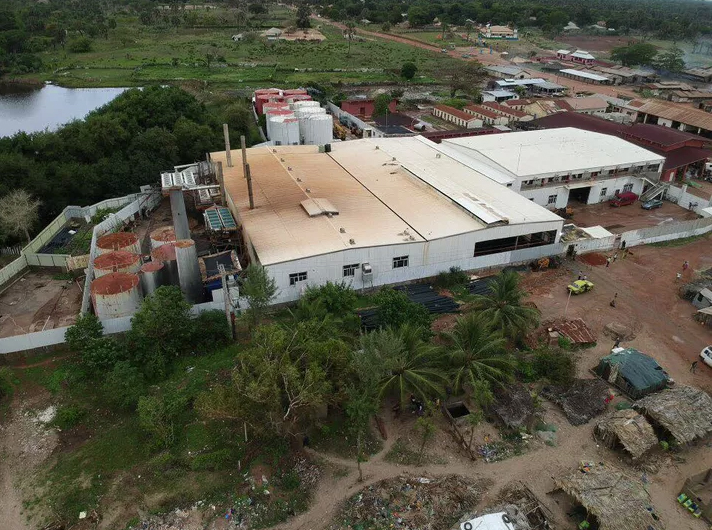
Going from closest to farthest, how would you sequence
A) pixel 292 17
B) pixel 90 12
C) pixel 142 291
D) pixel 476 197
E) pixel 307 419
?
pixel 307 419, pixel 142 291, pixel 476 197, pixel 90 12, pixel 292 17

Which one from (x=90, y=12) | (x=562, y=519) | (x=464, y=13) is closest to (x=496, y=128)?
(x=562, y=519)

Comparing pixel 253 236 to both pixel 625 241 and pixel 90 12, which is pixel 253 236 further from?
pixel 90 12

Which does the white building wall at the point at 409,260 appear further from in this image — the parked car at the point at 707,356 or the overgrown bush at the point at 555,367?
the parked car at the point at 707,356

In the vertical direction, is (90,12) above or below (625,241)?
above

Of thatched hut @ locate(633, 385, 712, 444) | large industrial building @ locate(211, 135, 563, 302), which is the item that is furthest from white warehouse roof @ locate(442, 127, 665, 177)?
thatched hut @ locate(633, 385, 712, 444)

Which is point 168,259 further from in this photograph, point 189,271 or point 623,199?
point 623,199

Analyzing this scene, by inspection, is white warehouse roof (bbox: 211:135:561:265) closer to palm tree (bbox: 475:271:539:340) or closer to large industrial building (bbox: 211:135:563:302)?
large industrial building (bbox: 211:135:563:302)

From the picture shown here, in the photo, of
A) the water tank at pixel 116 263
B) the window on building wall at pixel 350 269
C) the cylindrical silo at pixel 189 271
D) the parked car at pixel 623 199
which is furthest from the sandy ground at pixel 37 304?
the parked car at pixel 623 199
